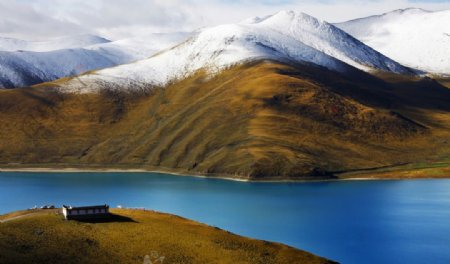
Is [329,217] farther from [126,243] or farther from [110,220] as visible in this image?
[126,243]

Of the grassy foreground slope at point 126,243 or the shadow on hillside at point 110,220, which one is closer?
the grassy foreground slope at point 126,243

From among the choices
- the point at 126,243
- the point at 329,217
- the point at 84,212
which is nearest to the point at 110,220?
the point at 84,212

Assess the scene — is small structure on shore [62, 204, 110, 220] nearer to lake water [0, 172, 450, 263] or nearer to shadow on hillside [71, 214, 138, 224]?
shadow on hillside [71, 214, 138, 224]

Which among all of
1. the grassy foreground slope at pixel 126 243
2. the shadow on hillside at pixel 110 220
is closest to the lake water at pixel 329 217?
the grassy foreground slope at pixel 126 243

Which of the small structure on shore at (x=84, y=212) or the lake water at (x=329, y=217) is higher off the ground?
the lake water at (x=329, y=217)

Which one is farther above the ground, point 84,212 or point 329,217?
point 329,217

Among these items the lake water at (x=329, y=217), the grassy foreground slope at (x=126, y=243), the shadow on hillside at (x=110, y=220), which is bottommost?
the grassy foreground slope at (x=126, y=243)

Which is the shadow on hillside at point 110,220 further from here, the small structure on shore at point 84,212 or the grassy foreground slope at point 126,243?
the small structure on shore at point 84,212
